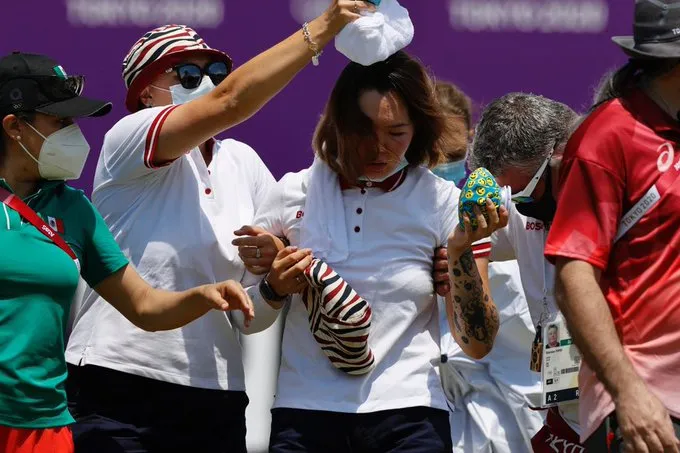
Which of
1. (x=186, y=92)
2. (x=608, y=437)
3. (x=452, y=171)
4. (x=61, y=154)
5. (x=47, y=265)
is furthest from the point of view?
(x=452, y=171)

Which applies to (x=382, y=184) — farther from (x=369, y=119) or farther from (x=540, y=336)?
(x=540, y=336)

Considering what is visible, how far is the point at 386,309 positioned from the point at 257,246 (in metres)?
0.38

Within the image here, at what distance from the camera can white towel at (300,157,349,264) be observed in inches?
141

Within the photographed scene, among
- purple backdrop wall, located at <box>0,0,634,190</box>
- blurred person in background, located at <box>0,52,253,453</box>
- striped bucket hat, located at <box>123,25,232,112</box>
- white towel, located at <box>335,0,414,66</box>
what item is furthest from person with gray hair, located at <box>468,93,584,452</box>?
purple backdrop wall, located at <box>0,0,634,190</box>

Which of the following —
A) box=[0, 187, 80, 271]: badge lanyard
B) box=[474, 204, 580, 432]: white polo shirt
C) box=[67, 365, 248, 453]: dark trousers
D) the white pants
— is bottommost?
the white pants

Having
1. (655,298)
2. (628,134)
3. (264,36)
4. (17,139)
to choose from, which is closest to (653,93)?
(628,134)

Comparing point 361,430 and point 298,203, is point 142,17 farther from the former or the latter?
point 361,430

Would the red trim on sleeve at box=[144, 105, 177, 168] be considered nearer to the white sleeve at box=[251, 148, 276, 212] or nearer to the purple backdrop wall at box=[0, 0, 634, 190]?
the white sleeve at box=[251, 148, 276, 212]

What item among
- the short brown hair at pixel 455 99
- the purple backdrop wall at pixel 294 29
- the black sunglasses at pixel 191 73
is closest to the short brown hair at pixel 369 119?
the black sunglasses at pixel 191 73

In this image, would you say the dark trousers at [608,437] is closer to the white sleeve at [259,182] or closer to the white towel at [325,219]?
the white towel at [325,219]

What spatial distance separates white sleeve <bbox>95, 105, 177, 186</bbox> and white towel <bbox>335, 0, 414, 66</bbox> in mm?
519

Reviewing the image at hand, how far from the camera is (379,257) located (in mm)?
3576

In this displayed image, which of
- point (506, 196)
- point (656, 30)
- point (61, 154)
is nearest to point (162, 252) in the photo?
point (61, 154)

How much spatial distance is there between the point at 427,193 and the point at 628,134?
0.79 m
